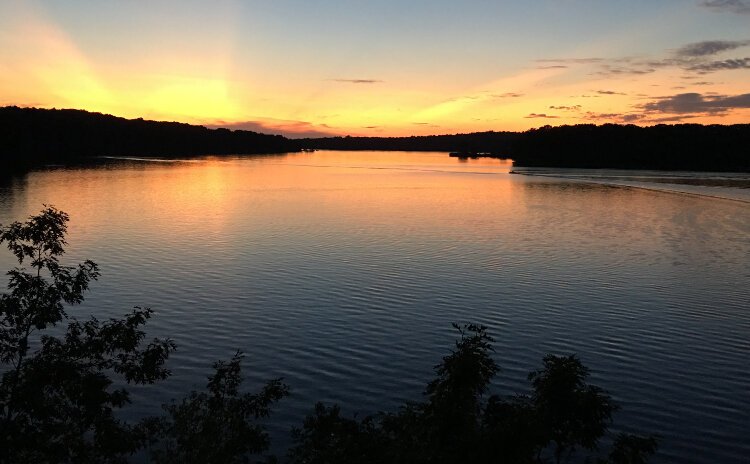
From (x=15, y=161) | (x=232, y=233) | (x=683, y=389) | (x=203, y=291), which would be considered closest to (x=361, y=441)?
(x=683, y=389)

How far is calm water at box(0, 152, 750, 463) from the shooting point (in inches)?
1009

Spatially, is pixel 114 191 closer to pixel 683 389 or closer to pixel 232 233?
pixel 232 233

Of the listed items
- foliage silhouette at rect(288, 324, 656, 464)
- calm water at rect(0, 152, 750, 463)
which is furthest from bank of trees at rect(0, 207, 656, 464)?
calm water at rect(0, 152, 750, 463)

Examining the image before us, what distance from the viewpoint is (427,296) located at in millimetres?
40781

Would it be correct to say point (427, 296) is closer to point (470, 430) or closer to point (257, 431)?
point (257, 431)

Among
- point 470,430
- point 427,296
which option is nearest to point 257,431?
point 470,430

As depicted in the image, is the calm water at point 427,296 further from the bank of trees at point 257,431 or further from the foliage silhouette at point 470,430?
the foliage silhouette at point 470,430

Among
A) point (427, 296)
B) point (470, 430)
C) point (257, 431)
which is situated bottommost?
point (427, 296)

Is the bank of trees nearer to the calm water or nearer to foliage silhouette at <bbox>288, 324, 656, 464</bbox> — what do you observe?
foliage silhouette at <bbox>288, 324, 656, 464</bbox>

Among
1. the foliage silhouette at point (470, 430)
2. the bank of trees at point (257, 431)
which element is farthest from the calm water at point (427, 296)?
the foliage silhouette at point (470, 430)

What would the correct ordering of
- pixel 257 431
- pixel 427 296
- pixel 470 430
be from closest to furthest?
pixel 470 430, pixel 257 431, pixel 427 296

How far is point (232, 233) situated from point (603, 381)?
49557 millimetres

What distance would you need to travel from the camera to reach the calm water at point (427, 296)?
25.6m

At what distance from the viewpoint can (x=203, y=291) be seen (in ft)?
136
